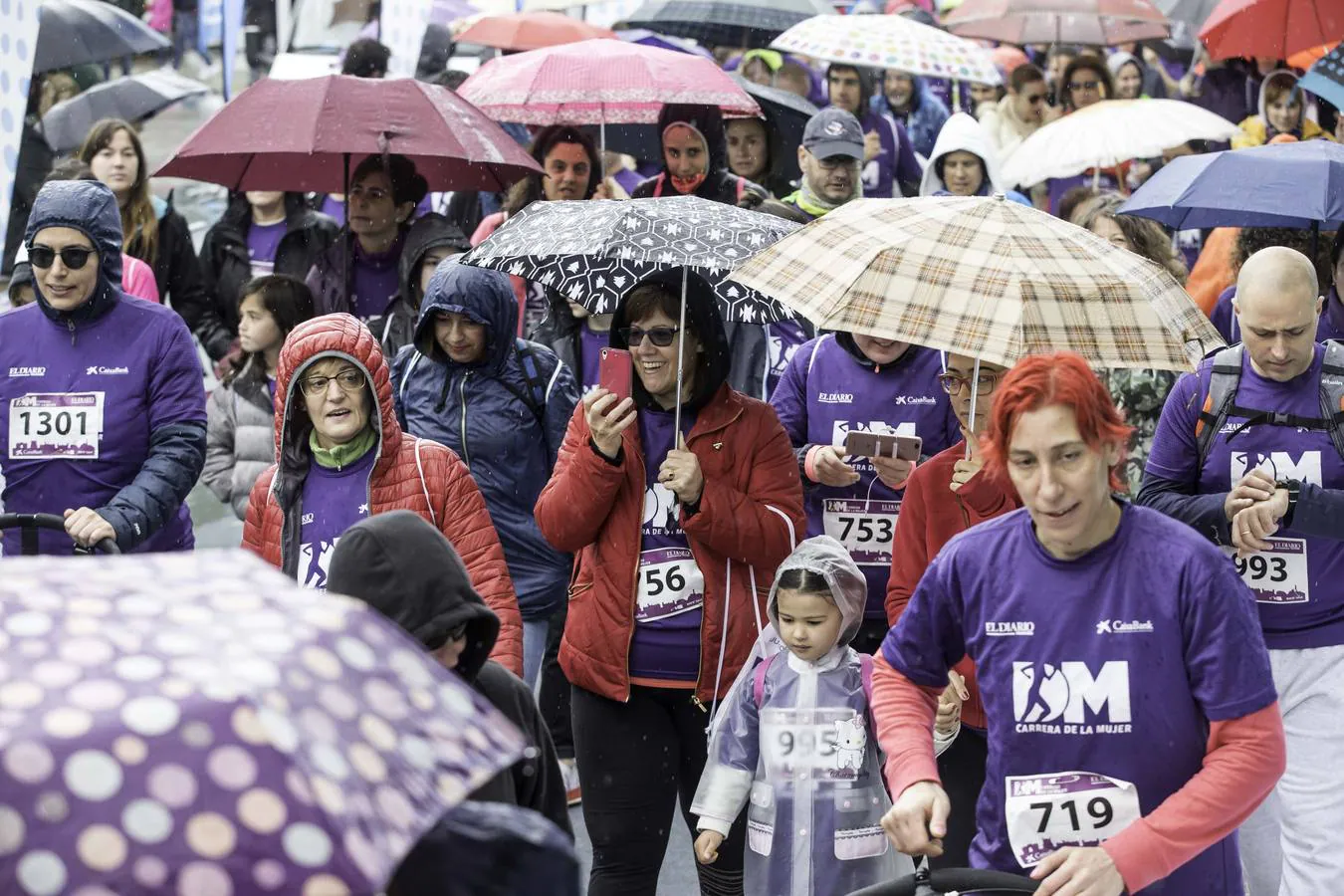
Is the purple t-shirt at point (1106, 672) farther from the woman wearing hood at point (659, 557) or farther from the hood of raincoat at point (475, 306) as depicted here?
the hood of raincoat at point (475, 306)

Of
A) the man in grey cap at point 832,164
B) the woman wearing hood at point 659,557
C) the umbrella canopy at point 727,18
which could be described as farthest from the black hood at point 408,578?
the umbrella canopy at point 727,18

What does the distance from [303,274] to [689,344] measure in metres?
4.10

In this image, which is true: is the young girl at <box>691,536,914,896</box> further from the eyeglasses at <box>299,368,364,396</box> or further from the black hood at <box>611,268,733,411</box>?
the eyeglasses at <box>299,368,364,396</box>

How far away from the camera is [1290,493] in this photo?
5.61m

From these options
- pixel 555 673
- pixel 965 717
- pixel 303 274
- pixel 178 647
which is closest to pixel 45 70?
pixel 303 274

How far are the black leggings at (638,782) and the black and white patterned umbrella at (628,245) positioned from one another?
1.24 meters

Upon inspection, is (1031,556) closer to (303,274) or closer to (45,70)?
(303,274)

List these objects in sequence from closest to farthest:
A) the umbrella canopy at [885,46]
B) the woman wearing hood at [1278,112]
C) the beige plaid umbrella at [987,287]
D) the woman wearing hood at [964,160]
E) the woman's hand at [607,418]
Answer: the beige plaid umbrella at [987,287]
the woman's hand at [607,418]
the woman wearing hood at [964,160]
the umbrella canopy at [885,46]
the woman wearing hood at [1278,112]

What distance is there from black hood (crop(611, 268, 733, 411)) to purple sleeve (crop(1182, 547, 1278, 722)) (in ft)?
7.14

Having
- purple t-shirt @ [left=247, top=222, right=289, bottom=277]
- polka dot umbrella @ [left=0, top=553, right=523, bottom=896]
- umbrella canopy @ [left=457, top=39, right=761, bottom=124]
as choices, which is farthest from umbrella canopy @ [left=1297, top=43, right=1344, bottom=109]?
polka dot umbrella @ [left=0, top=553, right=523, bottom=896]

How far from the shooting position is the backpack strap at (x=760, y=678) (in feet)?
17.9

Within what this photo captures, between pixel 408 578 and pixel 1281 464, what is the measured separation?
320 centimetres

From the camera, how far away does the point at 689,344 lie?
580cm

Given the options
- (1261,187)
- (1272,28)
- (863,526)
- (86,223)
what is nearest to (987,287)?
(863,526)
